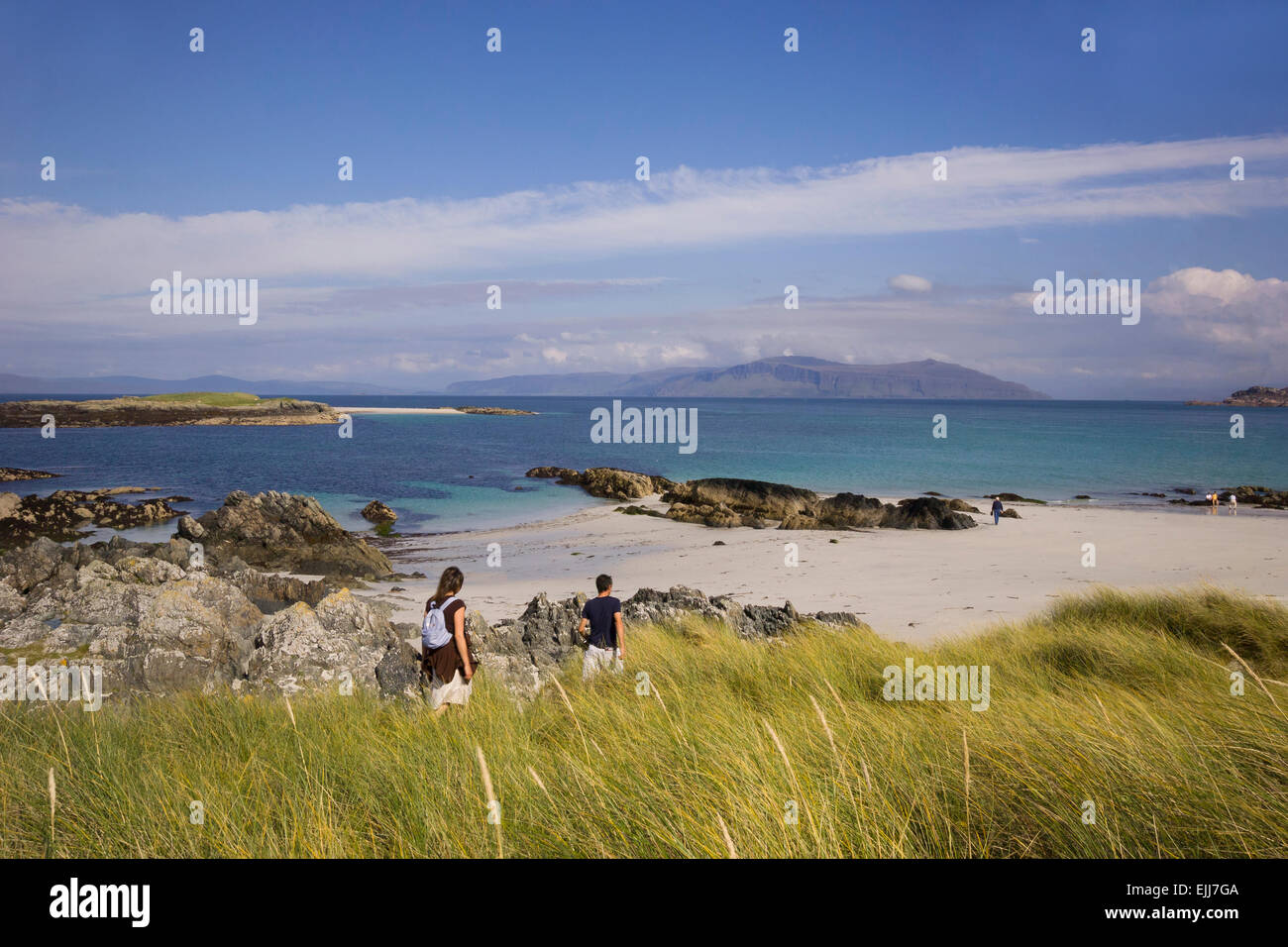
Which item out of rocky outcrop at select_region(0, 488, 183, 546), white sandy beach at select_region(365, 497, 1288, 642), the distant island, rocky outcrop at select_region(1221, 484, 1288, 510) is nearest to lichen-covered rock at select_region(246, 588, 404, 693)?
white sandy beach at select_region(365, 497, 1288, 642)

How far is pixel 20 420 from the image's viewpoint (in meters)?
102

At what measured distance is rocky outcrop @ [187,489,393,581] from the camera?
71.3ft

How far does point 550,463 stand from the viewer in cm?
6294

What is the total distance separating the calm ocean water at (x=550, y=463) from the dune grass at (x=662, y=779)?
2809 centimetres

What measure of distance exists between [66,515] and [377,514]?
12.3m

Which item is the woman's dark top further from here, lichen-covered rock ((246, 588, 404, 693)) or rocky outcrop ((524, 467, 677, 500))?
rocky outcrop ((524, 467, 677, 500))

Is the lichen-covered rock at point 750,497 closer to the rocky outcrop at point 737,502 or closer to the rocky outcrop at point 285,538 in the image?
the rocky outcrop at point 737,502

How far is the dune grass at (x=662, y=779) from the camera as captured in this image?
3.09 meters

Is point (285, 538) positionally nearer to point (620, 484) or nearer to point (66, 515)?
point (66, 515)

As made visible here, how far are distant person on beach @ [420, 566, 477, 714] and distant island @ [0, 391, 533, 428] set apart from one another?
122 m

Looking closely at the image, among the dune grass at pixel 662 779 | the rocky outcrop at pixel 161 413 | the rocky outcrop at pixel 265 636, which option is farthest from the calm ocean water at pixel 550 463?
the dune grass at pixel 662 779
